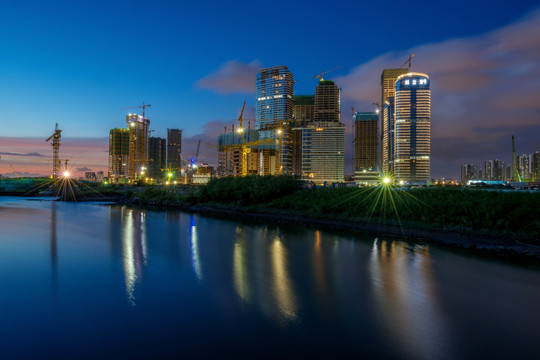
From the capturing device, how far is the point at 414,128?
138 m

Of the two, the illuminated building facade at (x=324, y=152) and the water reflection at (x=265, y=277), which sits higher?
the illuminated building facade at (x=324, y=152)

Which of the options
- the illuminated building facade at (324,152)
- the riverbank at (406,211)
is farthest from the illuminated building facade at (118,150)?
the riverbank at (406,211)

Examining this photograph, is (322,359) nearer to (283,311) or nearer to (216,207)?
(283,311)

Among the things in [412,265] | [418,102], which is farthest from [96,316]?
[418,102]

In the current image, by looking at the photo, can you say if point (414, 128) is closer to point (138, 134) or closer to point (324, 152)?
point (324, 152)

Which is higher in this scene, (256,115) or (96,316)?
(256,115)

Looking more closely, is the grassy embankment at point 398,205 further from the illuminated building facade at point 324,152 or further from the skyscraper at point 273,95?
→ the skyscraper at point 273,95

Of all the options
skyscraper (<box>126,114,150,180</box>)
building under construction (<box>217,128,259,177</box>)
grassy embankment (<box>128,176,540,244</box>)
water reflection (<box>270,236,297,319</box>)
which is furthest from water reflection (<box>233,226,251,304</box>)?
skyscraper (<box>126,114,150,180</box>)

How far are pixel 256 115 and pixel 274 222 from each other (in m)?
177

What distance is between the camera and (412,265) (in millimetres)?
13594

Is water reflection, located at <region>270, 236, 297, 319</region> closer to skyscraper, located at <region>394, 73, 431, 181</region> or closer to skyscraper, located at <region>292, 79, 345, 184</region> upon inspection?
skyscraper, located at <region>394, 73, 431, 181</region>

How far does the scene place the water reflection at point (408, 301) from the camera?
7055 millimetres

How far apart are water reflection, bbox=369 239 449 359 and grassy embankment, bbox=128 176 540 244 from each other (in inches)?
176

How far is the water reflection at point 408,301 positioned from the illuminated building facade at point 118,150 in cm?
17990
